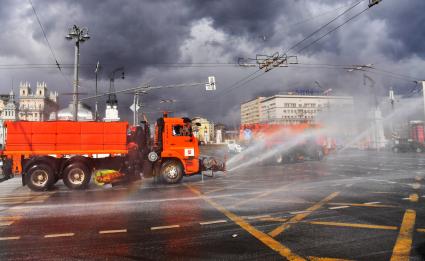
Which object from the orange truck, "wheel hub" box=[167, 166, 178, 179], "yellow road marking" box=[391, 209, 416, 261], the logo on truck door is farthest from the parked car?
"yellow road marking" box=[391, 209, 416, 261]

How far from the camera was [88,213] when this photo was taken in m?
9.73

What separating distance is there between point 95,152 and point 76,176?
141 centimetres

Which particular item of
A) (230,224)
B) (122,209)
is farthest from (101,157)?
(230,224)

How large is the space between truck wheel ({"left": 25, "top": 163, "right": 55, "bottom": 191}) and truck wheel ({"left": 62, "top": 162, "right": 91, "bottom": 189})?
598 millimetres

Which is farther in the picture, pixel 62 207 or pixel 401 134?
pixel 401 134

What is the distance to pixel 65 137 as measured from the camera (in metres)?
14.9

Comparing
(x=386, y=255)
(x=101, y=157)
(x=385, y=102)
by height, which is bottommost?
(x=386, y=255)

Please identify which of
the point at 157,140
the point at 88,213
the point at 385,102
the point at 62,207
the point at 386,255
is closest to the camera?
the point at 386,255

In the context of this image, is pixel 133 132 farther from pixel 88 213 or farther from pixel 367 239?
pixel 367 239

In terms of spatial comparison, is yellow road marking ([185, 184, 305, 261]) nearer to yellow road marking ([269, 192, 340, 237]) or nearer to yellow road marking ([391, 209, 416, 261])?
yellow road marking ([269, 192, 340, 237])

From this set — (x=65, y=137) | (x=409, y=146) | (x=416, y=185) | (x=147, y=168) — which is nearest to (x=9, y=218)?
(x=65, y=137)

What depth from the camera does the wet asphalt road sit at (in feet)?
20.1

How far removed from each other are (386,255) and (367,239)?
95 centimetres

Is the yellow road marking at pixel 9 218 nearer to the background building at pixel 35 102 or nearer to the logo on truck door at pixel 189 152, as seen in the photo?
the logo on truck door at pixel 189 152
